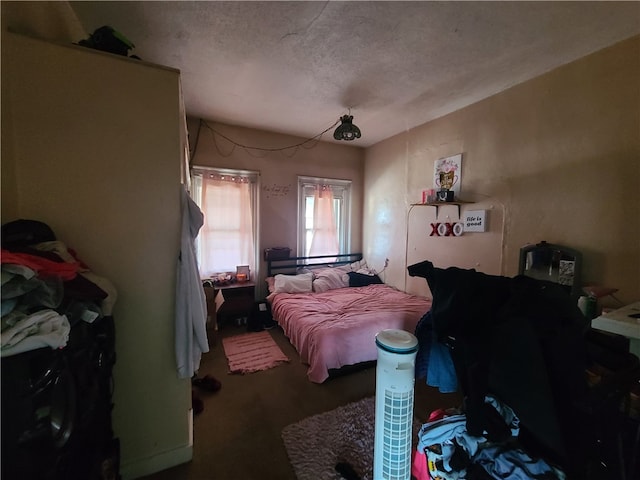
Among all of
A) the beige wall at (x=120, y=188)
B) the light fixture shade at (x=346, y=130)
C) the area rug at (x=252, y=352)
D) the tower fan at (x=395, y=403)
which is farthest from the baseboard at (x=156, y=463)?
the light fixture shade at (x=346, y=130)

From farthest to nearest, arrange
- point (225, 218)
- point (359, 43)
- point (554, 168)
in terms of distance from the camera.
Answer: point (225, 218) → point (554, 168) → point (359, 43)

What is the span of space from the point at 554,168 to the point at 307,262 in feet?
10.6

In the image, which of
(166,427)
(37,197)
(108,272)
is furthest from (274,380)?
(37,197)

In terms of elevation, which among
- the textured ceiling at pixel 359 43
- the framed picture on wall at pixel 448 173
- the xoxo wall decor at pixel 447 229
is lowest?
the xoxo wall decor at pixel 447 229

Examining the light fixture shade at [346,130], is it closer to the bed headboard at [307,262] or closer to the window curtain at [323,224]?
the window curtain at [323,224]

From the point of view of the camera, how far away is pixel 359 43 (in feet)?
6.15

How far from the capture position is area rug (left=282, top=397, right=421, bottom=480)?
4.92ft

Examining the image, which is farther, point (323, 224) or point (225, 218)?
point (323, 224)

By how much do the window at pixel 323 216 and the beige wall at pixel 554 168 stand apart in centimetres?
142

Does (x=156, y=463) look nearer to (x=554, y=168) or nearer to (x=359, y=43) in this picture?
(x=359, y=43)

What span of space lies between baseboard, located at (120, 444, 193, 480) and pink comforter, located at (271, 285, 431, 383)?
3.47 ft

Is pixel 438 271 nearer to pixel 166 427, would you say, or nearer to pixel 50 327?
pixel 50 327

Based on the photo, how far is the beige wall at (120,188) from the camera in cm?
120

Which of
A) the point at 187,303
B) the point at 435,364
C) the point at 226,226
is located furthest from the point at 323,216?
the point at 435,364
